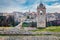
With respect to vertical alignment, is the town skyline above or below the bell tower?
above

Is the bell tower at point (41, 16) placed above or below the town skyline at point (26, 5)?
below

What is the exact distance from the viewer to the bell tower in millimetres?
5043

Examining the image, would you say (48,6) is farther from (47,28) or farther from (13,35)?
(13,35)

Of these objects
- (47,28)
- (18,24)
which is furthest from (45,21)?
(18,24)

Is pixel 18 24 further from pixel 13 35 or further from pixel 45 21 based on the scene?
pixel 45 21

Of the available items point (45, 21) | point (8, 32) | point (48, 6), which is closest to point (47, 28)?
point (45, 21)

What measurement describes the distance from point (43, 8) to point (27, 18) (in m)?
Result: 0.42

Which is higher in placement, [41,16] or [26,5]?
[26,5]

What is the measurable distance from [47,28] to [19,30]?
0.62 m

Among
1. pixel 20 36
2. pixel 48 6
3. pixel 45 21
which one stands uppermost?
pixel 48 6

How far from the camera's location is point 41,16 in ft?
16.5

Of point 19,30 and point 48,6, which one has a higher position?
point 48,6

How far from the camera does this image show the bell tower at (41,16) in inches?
199

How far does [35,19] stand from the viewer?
5.07m
